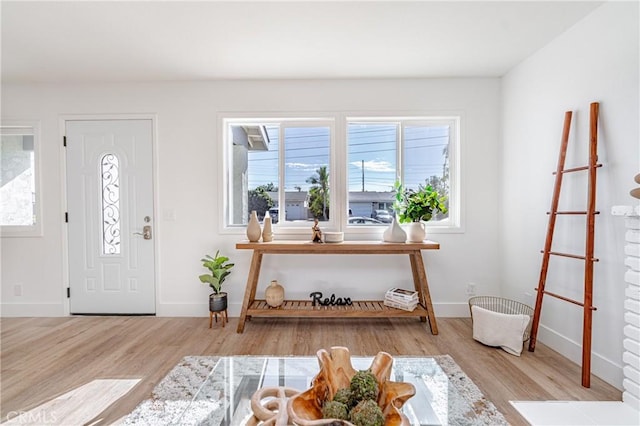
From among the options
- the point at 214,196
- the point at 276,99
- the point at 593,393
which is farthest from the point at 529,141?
→ the point at 214,196

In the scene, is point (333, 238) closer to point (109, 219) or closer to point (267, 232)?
point (267, 232)

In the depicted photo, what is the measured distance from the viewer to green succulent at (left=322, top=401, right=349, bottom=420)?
884 mm

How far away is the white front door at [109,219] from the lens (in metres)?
3.34

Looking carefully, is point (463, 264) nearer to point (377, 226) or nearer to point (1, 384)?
point (377, 226)

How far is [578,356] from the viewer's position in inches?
89.4

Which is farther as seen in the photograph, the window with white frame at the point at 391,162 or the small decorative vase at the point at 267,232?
the window with white frame at the point at 391,162

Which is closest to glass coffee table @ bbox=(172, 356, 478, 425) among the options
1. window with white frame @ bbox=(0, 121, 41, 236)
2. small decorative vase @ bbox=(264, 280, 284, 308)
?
small decorative vase @ bbox=(264, 280, 284, 308)

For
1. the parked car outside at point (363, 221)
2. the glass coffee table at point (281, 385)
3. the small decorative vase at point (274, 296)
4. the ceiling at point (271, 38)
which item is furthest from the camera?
the parked car outside at point (363, 221)

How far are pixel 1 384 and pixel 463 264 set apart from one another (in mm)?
4033

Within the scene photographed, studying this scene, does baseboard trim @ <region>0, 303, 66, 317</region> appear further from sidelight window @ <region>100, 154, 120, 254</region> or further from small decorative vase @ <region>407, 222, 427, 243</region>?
small decorative vase @ <region>407, 222, 427, 243</region>

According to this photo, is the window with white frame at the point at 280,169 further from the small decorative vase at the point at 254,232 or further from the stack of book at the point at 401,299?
the stack of book at the point at 401,299

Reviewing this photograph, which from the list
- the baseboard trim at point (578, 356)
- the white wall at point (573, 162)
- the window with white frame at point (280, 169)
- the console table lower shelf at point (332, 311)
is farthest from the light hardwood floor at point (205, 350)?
the window with white frame at point (280, 169)

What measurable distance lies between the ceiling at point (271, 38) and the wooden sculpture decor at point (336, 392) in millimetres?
2214

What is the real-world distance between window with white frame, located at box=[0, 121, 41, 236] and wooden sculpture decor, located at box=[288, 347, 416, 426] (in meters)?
4.03
